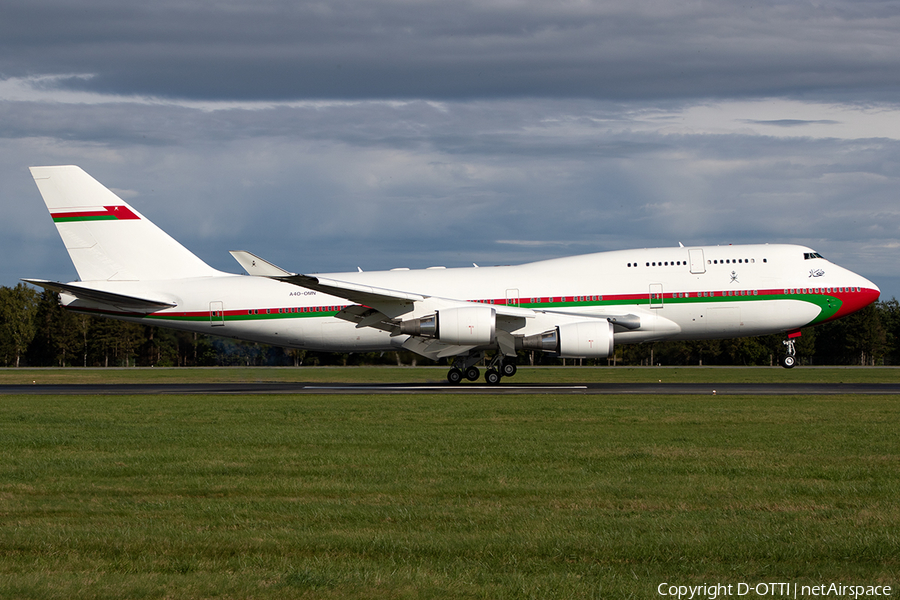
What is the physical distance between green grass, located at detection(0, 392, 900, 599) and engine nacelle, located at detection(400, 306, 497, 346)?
508 inches

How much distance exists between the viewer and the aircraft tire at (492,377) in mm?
33344

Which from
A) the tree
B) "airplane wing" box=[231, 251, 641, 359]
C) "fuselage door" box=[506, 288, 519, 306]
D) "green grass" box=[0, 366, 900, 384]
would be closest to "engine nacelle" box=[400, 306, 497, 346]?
→ "airplane wing" box=[231, 251, 641, 359]

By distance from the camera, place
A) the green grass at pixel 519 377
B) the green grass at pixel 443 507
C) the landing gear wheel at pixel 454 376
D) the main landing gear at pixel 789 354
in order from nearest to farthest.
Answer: the green grass at pixel 443 507 → the landing gear wheel at pixel 454 376 → the main landing gear at pixel 789 354 → the green grass at pixel 519 377

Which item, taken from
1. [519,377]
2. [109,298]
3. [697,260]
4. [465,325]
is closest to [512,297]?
[465,325]

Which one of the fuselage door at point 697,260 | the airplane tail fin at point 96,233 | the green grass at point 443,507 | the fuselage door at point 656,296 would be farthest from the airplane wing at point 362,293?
the green grass at point 443,507

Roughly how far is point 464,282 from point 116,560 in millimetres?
27717

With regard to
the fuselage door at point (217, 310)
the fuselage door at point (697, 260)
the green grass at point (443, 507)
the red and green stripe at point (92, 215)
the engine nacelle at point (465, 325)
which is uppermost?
the red and green stripe at point (92, 215)

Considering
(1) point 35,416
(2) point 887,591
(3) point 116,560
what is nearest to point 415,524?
(3) point 116,560

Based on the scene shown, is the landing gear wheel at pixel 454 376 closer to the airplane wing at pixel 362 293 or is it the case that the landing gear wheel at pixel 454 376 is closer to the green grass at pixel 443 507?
the airplane wing at pixel 362 293

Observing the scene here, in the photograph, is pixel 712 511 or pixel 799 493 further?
pixel 799 493

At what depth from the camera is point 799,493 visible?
10023mm

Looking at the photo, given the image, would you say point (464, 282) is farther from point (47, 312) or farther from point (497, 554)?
point (47, 312)

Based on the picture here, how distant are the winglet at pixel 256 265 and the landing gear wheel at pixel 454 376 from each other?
816 centimetres

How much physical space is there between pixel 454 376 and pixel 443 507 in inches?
996
